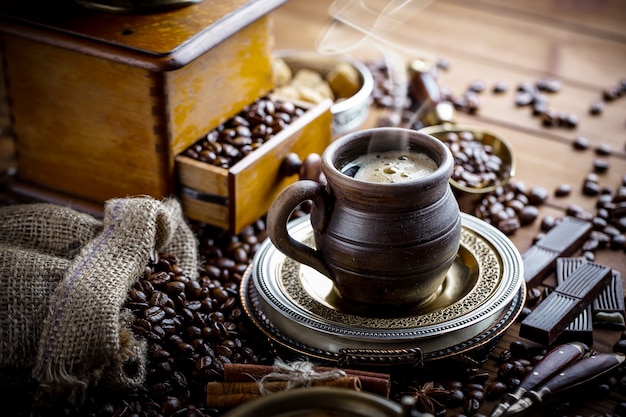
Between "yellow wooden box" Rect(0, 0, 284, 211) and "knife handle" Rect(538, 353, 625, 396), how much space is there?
0.88 meters

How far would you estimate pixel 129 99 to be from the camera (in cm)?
164

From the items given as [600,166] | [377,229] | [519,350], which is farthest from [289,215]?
[600,166]

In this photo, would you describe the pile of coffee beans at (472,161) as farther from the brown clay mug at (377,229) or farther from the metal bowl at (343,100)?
the brown clay mug at (377,229)

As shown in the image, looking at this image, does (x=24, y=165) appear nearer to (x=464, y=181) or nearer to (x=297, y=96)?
(x=297, y=96)

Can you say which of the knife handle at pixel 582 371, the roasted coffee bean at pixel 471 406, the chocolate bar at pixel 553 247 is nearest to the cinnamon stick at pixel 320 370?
the roasted coffee bean at pixel 471 406

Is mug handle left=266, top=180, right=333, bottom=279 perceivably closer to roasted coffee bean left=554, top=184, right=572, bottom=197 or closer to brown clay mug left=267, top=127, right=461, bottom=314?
brown clay mug left=267, top=127, right=461, bottom=314

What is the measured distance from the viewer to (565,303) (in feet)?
4.69

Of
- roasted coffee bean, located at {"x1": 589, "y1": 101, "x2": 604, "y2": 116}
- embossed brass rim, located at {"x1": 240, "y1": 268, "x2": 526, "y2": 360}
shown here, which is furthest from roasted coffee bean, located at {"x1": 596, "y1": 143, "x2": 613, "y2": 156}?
embossed brass rim, located at {"x1": 240, "y1": 268, "x2": 526, "y2": 360}

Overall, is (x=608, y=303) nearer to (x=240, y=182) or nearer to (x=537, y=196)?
(x=537, y=196)

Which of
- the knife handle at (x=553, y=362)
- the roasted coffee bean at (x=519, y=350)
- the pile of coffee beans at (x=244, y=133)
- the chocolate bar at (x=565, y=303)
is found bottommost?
the roasted coffee bean at (x=519, y=350)

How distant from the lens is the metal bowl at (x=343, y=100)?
1.97 meters

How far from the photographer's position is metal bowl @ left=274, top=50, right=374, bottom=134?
77.4 inches

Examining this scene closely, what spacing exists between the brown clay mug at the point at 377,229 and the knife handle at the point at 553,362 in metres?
0.21

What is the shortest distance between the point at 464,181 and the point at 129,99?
0.76 metres
